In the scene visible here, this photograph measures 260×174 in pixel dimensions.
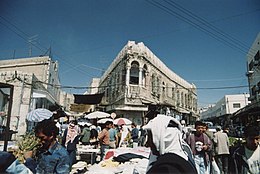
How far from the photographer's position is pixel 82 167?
4.59 metres

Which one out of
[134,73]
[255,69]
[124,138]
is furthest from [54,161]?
[255,69]

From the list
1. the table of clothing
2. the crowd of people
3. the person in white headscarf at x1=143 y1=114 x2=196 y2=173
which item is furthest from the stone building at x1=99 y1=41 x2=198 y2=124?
the person in white headscarf at x1=143 y1=114 x2=196 y2=173

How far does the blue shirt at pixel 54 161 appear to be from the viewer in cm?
→ 173

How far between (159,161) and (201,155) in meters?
2.85

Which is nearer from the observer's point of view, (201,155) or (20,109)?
(201,155)

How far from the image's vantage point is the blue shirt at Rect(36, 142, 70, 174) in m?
1.73

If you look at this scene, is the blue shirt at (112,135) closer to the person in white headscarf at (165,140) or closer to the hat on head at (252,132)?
the hat on head at (252,132)

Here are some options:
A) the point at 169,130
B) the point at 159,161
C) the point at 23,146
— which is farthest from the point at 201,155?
the point at 23,146

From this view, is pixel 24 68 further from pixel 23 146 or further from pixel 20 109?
pixel 23 146

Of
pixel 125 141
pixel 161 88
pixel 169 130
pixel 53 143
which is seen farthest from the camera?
pixel 161 88

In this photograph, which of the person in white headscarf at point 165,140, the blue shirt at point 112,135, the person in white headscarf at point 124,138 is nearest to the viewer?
the person in white headscarf at point 165,140

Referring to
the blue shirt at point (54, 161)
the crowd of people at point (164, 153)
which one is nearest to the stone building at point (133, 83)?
the crowd of people at point (164, 153)

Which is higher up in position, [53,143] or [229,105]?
[229,105]

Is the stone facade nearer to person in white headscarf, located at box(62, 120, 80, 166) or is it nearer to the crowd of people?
person in white headscarf, located at box(62, 120, 80, 166)
